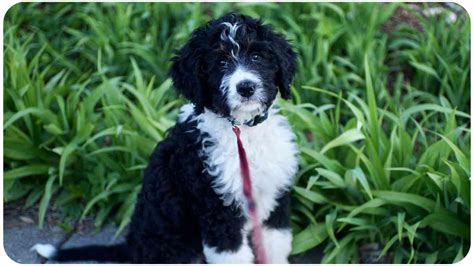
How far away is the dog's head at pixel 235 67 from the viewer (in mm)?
3131

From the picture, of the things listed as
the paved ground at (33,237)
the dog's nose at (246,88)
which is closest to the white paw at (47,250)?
the paved ground at (33,237)

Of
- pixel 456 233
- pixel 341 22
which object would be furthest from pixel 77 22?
pixel 456 233

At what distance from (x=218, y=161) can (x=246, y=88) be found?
0.56 metres

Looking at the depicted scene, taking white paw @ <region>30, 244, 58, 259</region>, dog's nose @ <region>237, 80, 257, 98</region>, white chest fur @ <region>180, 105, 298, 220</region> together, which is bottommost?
white paw @ <region>30, 244, 58, 259</region>

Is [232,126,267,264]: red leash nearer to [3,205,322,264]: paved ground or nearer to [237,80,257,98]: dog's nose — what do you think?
[237,80,257,98]: dog's nose

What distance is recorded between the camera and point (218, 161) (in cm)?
349

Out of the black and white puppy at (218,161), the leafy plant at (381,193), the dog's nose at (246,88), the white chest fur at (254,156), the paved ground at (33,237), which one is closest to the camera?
the dog's nose at (246,88)

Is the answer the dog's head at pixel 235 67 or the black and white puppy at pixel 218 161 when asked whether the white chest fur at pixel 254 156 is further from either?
the dog's head at pixel 235 67

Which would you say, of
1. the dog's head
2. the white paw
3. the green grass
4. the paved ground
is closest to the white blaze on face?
the dog's head

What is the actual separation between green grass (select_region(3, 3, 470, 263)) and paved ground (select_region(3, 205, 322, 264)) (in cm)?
10

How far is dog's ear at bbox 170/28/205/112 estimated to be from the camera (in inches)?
129

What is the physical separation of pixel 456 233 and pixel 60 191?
266cm

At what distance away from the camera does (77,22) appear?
620 centimetres

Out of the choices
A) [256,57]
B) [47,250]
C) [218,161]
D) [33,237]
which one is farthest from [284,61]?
[33,237]
